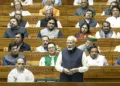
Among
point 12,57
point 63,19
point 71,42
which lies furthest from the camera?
point 63,19

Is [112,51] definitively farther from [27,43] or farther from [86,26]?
[27,43]

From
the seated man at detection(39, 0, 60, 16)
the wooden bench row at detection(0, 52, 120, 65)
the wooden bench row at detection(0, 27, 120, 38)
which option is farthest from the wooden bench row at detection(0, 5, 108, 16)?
Result: the wooden bench row at detection(0, 52, 120, 65)

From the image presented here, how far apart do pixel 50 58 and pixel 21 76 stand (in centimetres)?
69

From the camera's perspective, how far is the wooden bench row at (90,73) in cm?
862

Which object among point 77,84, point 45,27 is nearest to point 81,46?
point 45,27

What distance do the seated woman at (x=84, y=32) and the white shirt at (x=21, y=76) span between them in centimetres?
155

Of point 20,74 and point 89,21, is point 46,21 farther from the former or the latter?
point 20,74

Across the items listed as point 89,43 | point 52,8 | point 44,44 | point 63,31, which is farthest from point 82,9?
point 89,43

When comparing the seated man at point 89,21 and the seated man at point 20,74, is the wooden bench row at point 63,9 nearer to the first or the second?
the seated man at point 89,21

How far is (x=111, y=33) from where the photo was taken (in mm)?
9703

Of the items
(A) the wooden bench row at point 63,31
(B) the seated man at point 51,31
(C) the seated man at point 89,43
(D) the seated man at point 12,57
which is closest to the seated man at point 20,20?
(A) the wooden bench row at point 63,31

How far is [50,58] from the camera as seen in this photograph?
28.3 ft

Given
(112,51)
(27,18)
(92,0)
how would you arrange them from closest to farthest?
(112,51), (27,18), (92,0)

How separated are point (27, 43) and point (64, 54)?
6.09 ft
